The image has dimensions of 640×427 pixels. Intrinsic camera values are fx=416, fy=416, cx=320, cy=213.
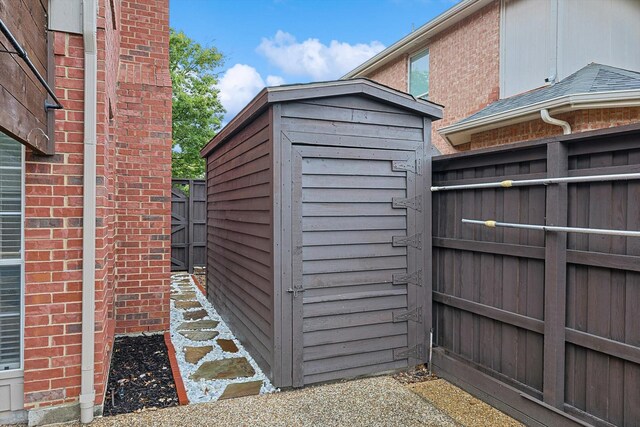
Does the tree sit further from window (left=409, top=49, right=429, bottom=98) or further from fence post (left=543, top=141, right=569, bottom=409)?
fence post (left=543, top=141, right=569, bottom=409)

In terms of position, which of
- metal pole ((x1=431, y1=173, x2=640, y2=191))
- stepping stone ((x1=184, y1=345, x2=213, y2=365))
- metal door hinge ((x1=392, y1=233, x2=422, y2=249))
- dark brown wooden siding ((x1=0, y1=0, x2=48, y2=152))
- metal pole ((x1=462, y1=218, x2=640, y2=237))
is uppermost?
dark brown wooden siding ((x1=0, y1=0, x2=48, y2=152))

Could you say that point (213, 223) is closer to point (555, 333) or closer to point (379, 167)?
point (379, 167)

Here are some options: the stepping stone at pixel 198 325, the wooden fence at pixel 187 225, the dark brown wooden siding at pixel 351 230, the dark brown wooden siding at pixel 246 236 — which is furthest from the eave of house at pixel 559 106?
the wooden fence at pixel 187 225

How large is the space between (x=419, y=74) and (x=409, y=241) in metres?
6.45

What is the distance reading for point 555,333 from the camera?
2.73m

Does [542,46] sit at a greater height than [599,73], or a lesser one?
greater

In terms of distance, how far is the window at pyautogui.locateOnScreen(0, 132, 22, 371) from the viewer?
2.73 metres

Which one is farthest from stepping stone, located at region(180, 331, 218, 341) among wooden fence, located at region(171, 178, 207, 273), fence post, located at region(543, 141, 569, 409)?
wooden fence, located at region(171, 178, 207, 273)

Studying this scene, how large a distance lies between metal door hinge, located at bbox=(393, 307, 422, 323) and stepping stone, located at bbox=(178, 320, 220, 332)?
2670mm

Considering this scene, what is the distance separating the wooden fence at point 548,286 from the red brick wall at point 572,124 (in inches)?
94.4

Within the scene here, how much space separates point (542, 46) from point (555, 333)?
519 cm

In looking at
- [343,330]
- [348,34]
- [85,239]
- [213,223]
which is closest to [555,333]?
[343,330]

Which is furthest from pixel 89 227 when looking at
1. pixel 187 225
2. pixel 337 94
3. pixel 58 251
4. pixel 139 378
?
pixel 187 225

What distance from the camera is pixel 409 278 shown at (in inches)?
151
